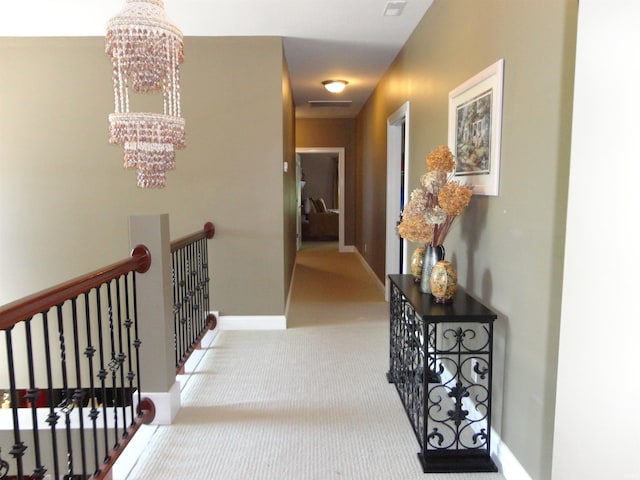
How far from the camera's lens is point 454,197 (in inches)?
82.7

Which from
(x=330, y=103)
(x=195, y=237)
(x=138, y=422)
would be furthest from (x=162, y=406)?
(x=330, y=103)

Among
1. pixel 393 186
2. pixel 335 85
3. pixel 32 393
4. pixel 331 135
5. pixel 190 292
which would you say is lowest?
pixel 190 292

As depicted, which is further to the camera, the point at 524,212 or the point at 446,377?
the point at 446,377

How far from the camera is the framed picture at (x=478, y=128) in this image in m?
2.06

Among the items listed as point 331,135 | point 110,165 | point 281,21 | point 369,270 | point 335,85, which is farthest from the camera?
point 331,135

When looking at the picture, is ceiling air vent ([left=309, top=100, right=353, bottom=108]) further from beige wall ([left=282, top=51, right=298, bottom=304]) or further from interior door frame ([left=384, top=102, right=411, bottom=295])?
interior door frame ([left=384, top=102, right=411, bottom=295])

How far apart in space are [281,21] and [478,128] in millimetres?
1986

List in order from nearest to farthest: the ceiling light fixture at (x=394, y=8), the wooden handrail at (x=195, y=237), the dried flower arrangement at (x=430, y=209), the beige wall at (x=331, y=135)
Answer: the dried flower arrangement at (x=430, y=209) → the wooden handrail at (x=195, y=237) → the ceiling light fixture at (x=394, y=8) → the beige wall at (x=331, y=135)

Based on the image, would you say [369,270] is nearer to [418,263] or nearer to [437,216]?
[418,263]

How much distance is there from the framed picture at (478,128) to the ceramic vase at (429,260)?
1.16ft

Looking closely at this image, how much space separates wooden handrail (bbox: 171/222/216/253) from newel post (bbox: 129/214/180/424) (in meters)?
0.39

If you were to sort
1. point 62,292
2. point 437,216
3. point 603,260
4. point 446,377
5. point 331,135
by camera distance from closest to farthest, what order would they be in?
1. point 603,260
2. point 62,292
3. point 437,216
4. point 446,377
5. point 331,135

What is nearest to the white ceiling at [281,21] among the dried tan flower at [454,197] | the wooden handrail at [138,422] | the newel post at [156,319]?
the dried tan flower at [454,197]

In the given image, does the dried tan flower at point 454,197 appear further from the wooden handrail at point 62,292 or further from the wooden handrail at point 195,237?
the wooden handrail at point 195,237
